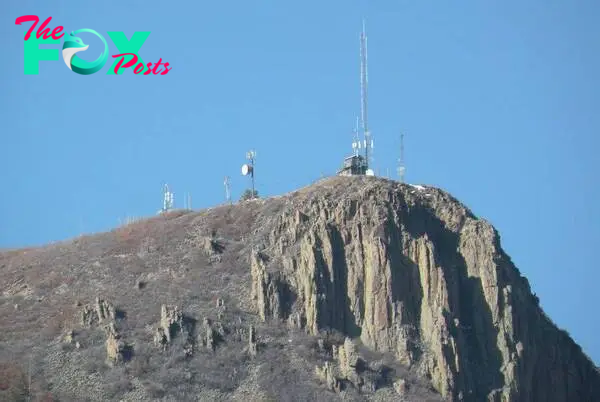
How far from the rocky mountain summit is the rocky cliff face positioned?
0.09m

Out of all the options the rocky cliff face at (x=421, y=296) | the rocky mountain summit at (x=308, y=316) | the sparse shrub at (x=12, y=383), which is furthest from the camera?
the rocky cliff face at (x=421, y=296)

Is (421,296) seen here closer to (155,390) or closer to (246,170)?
(155,390)

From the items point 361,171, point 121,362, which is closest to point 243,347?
point 121,362

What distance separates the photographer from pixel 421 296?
104062 mm

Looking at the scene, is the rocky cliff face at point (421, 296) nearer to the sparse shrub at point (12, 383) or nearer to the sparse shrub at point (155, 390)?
the sparse shrub at point (155, 390)

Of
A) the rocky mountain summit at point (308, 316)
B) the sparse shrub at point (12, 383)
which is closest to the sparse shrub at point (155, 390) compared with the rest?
the rocky mountain summit at point (308, 316)

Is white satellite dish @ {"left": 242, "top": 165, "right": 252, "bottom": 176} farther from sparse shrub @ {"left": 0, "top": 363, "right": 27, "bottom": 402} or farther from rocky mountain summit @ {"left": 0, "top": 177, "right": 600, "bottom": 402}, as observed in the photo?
sparse shrub @ {"left": 0, "top": 363, "right": 27, "bottom": 402}

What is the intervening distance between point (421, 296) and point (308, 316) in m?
6.96

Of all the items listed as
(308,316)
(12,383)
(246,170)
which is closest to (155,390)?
(12,383)

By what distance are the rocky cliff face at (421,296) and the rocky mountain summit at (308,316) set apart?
0.09 m

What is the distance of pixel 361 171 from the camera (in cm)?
12119

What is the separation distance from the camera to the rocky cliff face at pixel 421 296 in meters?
102

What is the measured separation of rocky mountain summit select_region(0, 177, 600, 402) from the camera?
99000 mm

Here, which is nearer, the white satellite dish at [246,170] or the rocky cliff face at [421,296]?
the rocky cliff face at [421,296]
